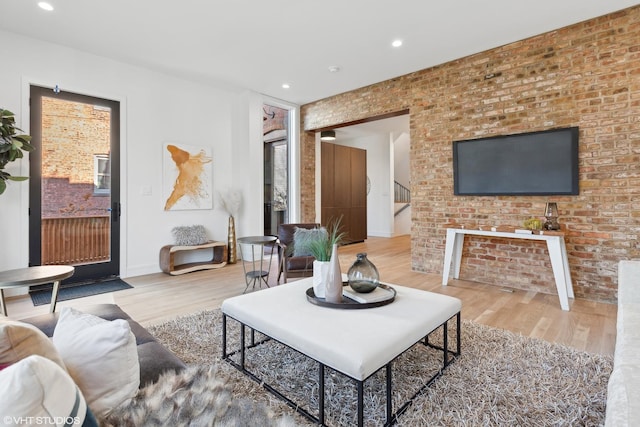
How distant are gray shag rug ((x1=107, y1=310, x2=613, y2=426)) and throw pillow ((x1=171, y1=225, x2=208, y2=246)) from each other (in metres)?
2.48

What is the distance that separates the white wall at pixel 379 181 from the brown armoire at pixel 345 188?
0.73 m

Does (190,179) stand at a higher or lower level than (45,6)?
lower

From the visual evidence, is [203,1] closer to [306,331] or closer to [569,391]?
[306,331]

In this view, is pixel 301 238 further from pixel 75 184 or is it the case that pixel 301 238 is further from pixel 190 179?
pixel 75 184

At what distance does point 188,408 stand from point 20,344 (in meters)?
0.41

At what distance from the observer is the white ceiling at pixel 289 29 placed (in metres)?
3.01

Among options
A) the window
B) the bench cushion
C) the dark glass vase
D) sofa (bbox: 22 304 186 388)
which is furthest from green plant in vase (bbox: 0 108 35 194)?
the dark glass vase

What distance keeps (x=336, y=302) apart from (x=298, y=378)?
492 millimetres

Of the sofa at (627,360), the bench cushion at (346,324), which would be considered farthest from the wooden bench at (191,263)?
the sofa at (627,360)

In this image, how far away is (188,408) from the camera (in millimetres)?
840

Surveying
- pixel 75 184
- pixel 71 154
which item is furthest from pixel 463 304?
pixel 71 154

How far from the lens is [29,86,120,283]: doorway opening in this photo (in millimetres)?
3648

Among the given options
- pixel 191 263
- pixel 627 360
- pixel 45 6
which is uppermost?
pixel 45 6

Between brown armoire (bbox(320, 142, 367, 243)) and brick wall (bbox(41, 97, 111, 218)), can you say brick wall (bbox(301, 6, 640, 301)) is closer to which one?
brown armoire (bbox(320, 142, 367, 243))
